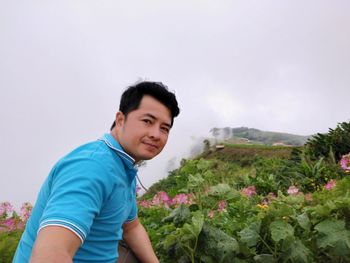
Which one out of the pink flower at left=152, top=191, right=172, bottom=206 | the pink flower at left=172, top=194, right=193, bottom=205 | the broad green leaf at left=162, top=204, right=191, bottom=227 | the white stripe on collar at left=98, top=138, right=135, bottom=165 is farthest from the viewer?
the pink flower at left=152, top=191, right=172, bottom=206

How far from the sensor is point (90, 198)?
1.34 m

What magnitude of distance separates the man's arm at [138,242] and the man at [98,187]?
1.17ft

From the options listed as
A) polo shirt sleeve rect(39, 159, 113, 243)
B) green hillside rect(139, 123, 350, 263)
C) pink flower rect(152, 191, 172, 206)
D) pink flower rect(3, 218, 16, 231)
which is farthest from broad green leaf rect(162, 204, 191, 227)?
pink flower rect(3, 218, 16, 231)

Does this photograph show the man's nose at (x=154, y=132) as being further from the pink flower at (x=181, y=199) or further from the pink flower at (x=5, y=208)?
the pink flower at (x=5, y=208)

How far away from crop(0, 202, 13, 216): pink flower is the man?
2.54 meters

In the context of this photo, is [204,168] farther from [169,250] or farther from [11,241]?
[11,241]

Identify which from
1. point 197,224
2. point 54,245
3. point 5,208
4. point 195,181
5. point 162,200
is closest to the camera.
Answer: point 54,245

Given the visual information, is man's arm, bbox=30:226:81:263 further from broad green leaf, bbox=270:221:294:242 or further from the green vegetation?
broad green leaf, bbox=270:221:294:242

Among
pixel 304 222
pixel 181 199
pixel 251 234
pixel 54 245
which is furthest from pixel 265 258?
pixel 181 199

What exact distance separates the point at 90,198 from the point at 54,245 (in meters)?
0.18

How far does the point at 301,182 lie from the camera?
670 centimetres

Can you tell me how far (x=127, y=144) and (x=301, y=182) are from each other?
5.45 metres

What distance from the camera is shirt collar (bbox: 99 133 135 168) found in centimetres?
165

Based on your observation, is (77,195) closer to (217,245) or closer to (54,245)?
(54,245)
